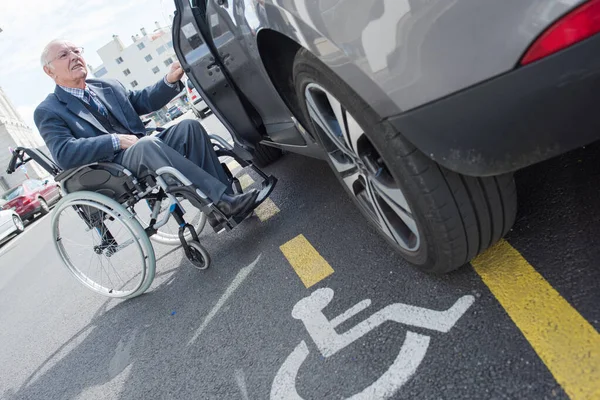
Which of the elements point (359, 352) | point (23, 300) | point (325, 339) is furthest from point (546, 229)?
point (23, 300)

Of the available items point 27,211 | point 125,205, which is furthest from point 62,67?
point 27,211

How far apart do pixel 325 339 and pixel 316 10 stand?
3.98 feet

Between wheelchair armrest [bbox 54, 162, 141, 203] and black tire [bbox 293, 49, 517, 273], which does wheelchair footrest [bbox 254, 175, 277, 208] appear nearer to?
wheelchair armrest [bbox 54, 162, 141, 203]

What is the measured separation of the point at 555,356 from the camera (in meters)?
1.10

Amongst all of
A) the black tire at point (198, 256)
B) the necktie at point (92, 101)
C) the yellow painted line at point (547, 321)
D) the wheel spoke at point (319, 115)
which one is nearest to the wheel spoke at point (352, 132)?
the wheel spoke at point (319, 115)

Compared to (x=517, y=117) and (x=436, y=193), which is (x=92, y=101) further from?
(x=517, y=117)

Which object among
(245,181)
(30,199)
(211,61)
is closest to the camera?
(211,61)

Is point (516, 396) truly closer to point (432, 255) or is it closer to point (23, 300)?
point (432, 255)

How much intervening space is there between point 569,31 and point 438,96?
28cm

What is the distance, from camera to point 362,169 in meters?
1.54

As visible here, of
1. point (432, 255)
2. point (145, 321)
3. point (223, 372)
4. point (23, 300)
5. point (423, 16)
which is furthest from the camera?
point (23, 300)

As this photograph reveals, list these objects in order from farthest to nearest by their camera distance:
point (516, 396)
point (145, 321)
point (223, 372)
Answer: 1. point (145, 321)
2. point (223, 372)
3. point (516, 396)

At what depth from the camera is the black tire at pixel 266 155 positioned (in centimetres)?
381

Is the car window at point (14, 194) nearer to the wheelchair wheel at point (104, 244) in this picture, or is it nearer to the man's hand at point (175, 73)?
the wheelchair wheel at point (104, 244)
